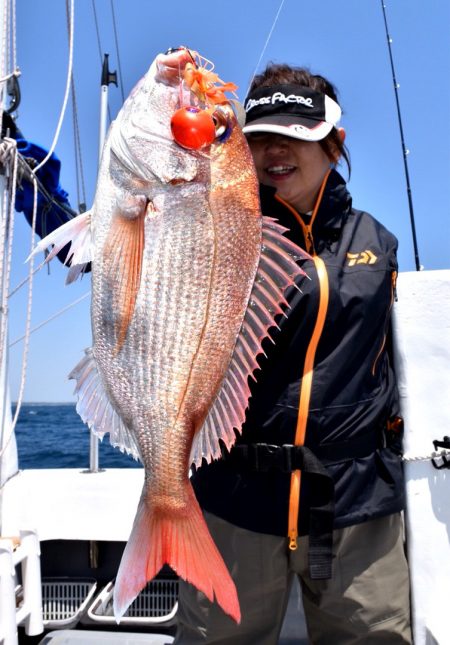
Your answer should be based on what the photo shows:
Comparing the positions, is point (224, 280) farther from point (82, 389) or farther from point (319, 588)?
point (319, 588)

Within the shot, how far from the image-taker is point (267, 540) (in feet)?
6.82

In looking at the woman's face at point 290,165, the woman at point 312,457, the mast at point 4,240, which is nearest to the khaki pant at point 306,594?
the woman at point 312,457

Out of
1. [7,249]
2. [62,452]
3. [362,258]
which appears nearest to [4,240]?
[7,249]

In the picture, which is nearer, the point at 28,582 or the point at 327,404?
the point at 327,404

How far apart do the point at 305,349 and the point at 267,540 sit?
72 centimetres

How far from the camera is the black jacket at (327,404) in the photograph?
6.77 feet

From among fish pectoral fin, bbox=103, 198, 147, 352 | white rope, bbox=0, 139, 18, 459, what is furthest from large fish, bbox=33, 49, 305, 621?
white rope, bbox=0, 139, 18, 459

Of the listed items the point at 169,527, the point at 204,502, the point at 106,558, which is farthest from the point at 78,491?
the point at 169,527

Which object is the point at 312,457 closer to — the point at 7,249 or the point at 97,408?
the point at 97,408

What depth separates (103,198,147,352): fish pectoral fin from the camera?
1621 millimetres

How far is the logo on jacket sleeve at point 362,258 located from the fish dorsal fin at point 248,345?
501mm

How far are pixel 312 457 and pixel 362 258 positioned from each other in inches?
31.0

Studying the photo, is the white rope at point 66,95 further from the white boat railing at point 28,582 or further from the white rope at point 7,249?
the white boat railing at point 28,582

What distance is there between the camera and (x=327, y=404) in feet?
6.81
